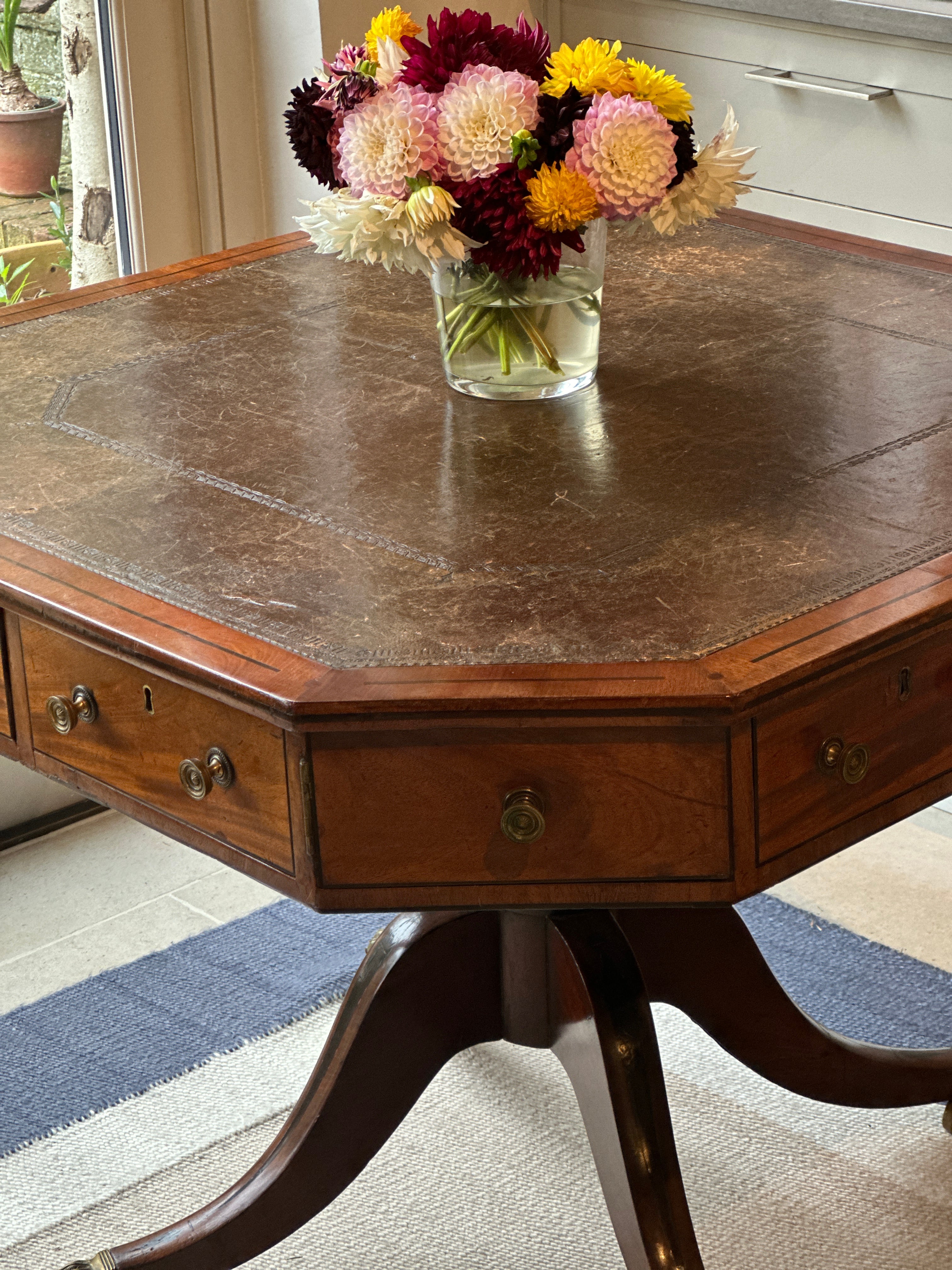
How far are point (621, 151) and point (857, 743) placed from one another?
1.74 feet

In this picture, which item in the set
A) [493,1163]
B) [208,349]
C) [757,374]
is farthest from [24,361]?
[493,1163]

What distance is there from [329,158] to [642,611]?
1.91 ft

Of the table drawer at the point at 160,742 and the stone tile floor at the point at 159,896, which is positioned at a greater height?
the table drawer at the point at 160,742

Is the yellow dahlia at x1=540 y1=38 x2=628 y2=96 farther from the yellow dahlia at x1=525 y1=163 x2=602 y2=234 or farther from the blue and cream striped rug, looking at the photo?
the blue and cream striped rug

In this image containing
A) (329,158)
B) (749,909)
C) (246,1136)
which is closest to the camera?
(329,158)

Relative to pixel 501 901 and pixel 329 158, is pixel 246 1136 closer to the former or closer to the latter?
pixel 501 901

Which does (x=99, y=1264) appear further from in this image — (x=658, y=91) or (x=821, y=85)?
(x=821, y=85)

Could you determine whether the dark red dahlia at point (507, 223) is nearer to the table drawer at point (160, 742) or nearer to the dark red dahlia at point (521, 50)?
the dark red dahlia at point (521, 50)

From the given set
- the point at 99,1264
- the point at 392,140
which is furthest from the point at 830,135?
the point at 99,1264

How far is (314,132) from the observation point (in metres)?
1.44

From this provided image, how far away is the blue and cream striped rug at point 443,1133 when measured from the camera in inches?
67.4

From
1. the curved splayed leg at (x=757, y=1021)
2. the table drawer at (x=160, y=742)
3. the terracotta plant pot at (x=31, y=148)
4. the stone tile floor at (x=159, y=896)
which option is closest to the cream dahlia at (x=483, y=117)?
the table drawer at (x=160, y=742)

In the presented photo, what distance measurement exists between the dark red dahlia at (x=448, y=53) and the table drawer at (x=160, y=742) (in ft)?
1.80

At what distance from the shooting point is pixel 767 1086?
1938 millimetres
